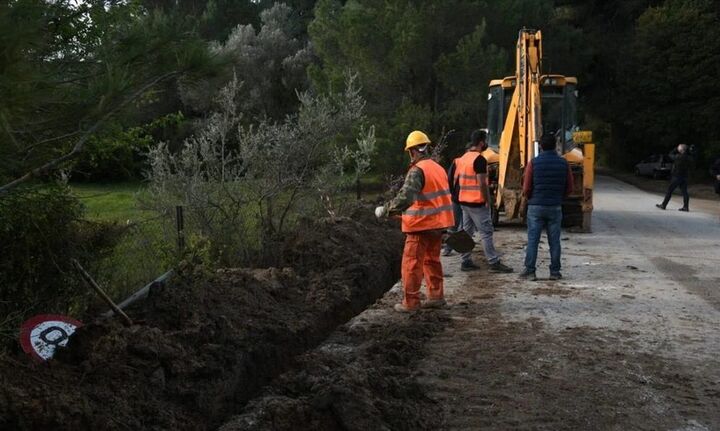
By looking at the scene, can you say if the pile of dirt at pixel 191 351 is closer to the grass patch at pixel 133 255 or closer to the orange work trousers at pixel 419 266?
the grass patch at pixel 133 255

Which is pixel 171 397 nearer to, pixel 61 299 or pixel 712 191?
pixel 61 299

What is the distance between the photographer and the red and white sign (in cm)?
459

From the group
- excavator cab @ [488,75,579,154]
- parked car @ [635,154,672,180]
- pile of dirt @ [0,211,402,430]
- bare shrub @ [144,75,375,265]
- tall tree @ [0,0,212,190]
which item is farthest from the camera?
parked car @ [635,154,672,180]

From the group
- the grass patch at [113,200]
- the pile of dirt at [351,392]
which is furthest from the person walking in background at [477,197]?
the grass patch at [113,200]

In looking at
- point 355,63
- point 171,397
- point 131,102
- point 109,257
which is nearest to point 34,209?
point 109,257

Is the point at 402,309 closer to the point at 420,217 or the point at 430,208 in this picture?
the point at 420,217

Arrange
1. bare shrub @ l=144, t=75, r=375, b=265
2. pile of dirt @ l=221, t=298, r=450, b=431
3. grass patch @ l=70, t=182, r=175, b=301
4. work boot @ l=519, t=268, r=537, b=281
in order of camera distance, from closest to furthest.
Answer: pile of dirt @ l=221, t=298, r=450, b=431 < grass patch @ l=70, t=182, r=175, b=301 < bare shrub @ l=144, t=75, r=375, b=265 < work boot @ l=519, t=268, r=537, b=281

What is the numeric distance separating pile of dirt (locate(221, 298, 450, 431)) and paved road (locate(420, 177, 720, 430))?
0.56 feet

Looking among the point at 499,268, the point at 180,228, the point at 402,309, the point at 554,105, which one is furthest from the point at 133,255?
the point at 554,105

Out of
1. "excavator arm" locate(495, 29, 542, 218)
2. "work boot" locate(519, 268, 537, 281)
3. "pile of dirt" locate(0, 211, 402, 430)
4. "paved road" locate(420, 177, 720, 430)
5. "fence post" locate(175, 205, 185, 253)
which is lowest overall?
"paved road" locate(420, 177, 720, 430)

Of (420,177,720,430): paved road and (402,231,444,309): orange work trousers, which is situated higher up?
(402,231,444,309): orange work trousers

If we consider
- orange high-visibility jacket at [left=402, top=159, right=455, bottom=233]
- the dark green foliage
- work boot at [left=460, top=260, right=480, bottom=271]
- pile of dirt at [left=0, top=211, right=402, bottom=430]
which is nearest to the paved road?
work boot at [left=460, top=260, right=480, bottom=271]

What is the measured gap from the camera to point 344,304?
321 inches

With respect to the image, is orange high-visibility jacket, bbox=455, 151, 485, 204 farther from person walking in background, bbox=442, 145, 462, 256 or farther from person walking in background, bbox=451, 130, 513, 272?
person walking in background, bbox=442, 145, 462, 256
